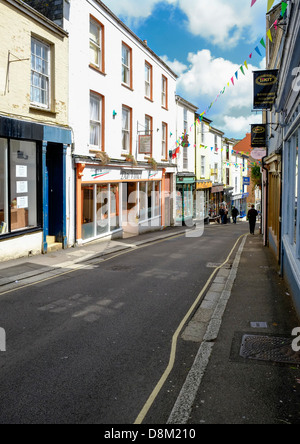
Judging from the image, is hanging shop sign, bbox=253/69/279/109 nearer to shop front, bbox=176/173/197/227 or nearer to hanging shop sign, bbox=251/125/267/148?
hanging shop sign, bbox=251/125/267/148

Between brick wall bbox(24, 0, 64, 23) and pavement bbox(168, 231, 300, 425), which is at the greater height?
brick wall bbox(24, 0, 64, 23)

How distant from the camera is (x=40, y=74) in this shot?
1397 centimetres

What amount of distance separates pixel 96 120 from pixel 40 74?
4177 millimetres

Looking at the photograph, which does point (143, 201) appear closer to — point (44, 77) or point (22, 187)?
point (44, 77)

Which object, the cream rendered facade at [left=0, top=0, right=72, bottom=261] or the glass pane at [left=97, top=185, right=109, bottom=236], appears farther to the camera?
the glass pane at [left=97, top=185, right=109, bottom=236]

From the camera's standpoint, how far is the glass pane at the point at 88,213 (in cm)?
1687

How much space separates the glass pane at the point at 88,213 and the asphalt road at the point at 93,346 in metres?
5.72

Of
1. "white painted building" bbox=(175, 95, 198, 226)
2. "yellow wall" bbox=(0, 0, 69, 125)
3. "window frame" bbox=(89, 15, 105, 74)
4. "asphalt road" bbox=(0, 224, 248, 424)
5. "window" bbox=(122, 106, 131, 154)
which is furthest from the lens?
"white painted building" bbox=(175, 95, 198, 226)

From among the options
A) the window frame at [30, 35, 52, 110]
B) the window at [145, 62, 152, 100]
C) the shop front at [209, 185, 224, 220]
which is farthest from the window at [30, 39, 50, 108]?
the shop front at [209, 185, 224, 220]

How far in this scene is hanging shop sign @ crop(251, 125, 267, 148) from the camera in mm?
18375

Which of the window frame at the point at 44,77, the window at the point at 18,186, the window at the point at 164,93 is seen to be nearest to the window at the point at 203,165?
the window at the point at 164,93

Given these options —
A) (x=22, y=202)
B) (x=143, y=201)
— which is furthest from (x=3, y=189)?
(x=143, y=201)
